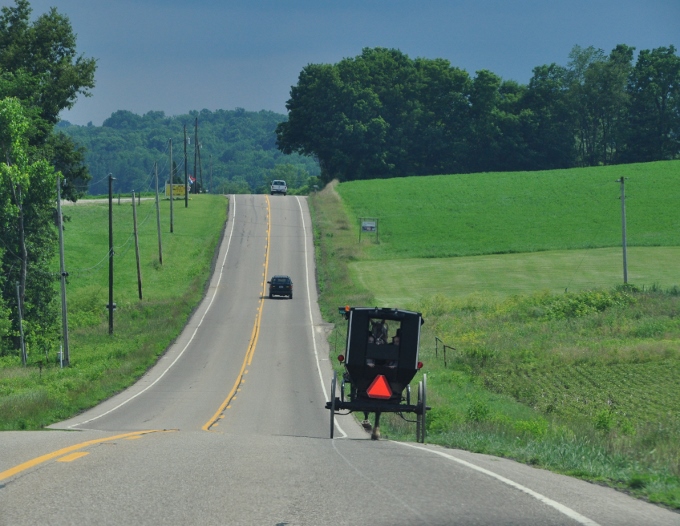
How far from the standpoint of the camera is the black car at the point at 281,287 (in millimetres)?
66625

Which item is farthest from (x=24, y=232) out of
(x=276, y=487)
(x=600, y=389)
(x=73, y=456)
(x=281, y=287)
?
(x=276, y=487)

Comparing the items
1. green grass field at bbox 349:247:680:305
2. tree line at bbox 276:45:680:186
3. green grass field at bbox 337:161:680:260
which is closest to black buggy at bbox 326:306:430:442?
green grass field at bbox 349:247:680:305

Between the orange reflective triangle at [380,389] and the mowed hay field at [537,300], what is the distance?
50.6 inches

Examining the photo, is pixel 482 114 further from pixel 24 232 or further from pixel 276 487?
pixel 276 487

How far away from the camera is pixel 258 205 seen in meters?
111

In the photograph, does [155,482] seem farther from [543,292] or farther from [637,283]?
[637,283]

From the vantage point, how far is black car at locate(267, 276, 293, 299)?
2623 inches

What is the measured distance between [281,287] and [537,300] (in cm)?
1929

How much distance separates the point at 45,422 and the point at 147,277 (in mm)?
46877

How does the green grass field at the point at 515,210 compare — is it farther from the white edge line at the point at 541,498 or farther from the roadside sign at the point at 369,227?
the white edge line at the point at 541,498

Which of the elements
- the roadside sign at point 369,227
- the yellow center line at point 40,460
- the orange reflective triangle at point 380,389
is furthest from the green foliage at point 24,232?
the roadside sign at point 369,227

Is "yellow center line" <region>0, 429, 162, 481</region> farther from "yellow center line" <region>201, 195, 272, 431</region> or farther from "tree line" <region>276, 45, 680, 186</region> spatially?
"tree line" <region>276, 45, 680, 186</region>

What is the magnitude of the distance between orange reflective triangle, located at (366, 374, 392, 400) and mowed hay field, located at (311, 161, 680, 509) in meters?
1.29

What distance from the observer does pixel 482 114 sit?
476 ft
